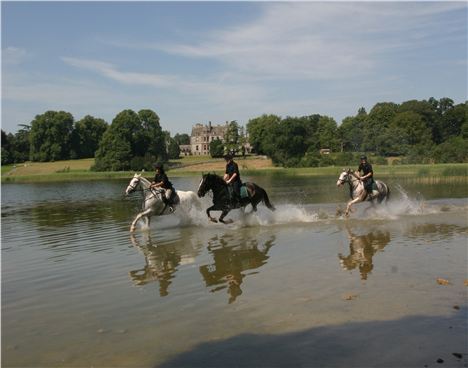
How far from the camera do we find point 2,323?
8414 millimetres

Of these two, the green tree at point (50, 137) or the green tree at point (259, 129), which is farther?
the green tree at point (259, 129)

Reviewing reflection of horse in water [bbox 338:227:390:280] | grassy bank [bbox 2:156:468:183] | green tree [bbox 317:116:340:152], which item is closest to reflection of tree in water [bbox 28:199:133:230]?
reflection of horse in water [bbox 338:227:390:280]

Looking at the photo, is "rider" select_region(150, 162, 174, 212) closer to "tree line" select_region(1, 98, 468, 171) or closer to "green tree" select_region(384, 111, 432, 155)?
"tree line" select_region(1, 98, 468, 171)

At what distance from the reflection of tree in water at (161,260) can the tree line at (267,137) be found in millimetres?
82212

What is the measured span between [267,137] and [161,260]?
125336 mm

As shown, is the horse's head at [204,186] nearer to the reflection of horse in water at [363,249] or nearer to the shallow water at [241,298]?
the shallow water at [241,298]

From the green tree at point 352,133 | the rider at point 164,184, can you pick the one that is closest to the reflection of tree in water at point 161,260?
the rider at point 164,184

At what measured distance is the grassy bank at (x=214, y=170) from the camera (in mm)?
58028

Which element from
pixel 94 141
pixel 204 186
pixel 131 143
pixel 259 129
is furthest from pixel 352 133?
pixel 204 186

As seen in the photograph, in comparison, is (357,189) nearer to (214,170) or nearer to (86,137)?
(214,170)

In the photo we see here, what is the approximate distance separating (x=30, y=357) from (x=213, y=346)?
2.70 meters

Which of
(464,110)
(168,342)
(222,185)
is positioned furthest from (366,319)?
(464,110)

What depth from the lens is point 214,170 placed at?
94.2 meters

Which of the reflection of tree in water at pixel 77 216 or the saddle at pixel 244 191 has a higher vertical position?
the saddle at pixel 244 191
